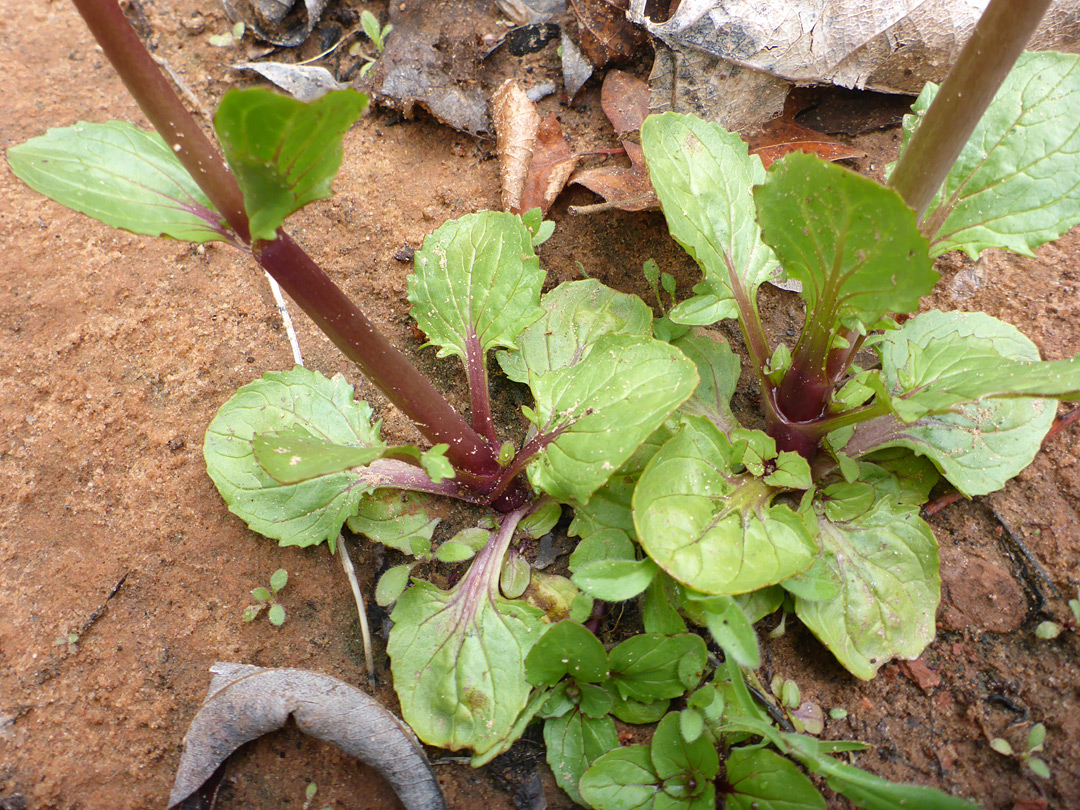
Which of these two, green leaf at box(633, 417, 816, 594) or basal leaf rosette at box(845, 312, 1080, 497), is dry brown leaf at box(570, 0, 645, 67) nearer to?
basal leaf rosette at box(845, 312, 1080, 497)

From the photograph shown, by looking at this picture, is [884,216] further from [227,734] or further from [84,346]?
[84,346]

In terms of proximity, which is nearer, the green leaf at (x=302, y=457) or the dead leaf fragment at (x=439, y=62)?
the green leaf at (x=302, y=457)

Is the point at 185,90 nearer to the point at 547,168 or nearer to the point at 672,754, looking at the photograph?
the point at 547,168

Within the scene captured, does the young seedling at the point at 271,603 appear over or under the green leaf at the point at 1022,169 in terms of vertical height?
under

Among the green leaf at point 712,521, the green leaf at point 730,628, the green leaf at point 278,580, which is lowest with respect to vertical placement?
the green leaf at point 278,580

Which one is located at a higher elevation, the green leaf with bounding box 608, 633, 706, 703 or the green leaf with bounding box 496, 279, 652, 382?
the green leaf with bounding box 496, 279, 652, 382

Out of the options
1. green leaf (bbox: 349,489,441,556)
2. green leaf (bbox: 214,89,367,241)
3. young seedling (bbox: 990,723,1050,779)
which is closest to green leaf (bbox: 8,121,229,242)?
green leaf (bbox: 214,89,367,241)

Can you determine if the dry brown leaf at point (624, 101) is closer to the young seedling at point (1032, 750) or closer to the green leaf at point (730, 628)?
the green leaf at point (730, 628)

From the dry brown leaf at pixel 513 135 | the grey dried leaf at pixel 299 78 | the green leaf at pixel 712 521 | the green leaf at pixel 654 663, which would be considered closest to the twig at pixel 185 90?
the grey dried leaf at pixel 299 78
